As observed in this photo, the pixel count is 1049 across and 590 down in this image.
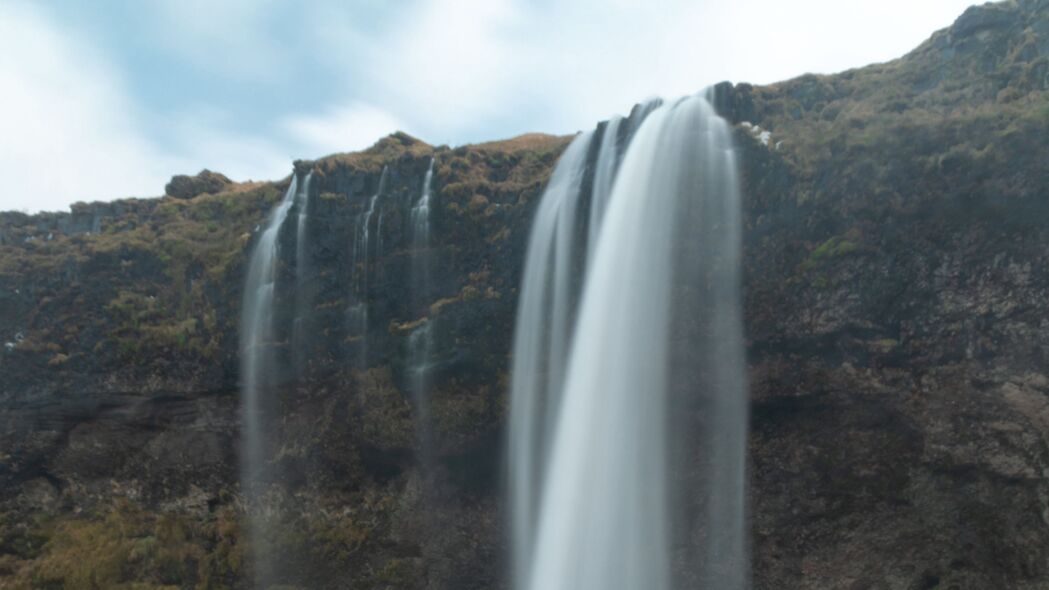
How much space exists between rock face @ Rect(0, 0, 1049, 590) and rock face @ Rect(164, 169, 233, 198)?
2689 millimetres

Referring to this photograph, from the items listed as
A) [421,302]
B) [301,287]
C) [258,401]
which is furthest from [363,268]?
[258,401]

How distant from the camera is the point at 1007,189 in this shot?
14.3 m

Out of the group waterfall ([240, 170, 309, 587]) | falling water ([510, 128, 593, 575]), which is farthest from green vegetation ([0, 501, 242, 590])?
falling water ([510, 128, 593, 575])

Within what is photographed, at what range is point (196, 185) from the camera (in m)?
28.5

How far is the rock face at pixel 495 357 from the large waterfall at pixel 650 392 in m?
0.70

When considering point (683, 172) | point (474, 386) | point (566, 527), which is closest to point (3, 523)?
point (474, 386)

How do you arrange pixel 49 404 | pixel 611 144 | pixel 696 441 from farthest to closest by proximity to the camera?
pixel 49 404
pixel 611 144
pixel 696 441

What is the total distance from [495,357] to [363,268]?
15.2 feet

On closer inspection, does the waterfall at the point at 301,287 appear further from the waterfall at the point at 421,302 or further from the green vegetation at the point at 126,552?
the green vegetation at the point at 126,552

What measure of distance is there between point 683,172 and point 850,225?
3735 millimetres

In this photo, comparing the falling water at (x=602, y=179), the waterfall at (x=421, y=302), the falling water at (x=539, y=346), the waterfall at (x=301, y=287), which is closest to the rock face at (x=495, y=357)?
the waterfall at (x=301, y=287)

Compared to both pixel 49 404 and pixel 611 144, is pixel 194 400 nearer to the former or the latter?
pixel 49 404

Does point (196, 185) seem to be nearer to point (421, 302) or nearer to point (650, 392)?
point (421, 302)

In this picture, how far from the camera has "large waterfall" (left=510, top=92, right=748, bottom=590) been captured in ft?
53.6
